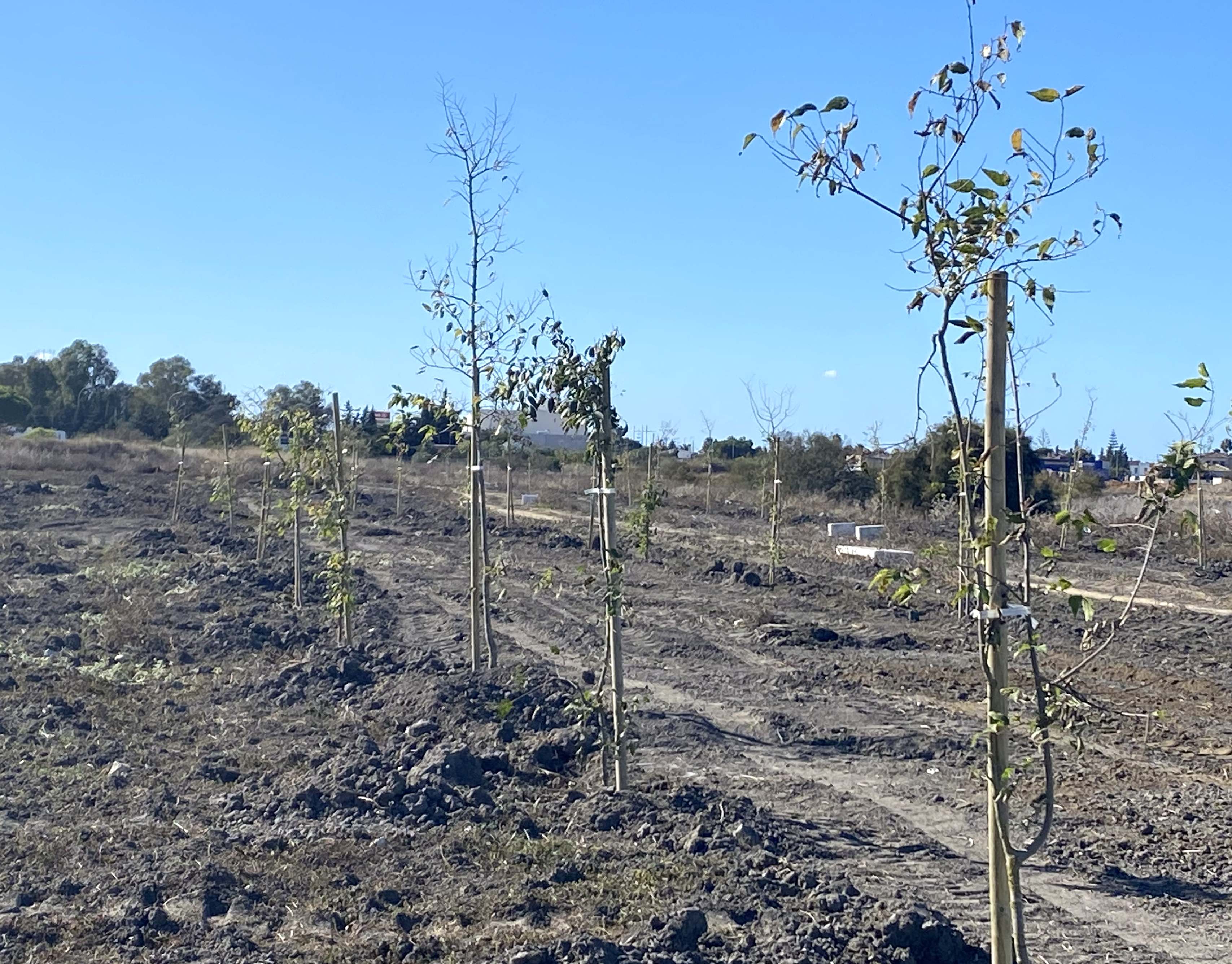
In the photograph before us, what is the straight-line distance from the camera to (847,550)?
75.0 feet

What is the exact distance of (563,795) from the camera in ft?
23.4

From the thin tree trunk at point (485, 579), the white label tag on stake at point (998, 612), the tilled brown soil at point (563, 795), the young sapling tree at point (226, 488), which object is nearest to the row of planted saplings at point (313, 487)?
the tilled brown soil at point (563, 795)

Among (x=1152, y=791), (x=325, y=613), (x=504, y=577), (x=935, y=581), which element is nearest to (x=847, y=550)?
(x=935, y=581)

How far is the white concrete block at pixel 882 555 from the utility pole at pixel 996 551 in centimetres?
1544

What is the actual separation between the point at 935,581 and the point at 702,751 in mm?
11332

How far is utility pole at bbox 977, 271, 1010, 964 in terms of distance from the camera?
322cm

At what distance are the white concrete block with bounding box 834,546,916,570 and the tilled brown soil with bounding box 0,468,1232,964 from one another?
4.95 m

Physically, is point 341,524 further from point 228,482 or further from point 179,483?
point 179,483

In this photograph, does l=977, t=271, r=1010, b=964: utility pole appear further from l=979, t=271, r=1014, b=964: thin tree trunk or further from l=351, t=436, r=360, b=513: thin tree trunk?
l=351, t=436, r=360, b=513: thin tree trunk

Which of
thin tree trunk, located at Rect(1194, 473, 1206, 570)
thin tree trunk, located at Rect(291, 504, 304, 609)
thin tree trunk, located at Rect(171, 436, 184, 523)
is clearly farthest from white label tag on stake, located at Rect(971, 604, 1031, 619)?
thin tree trunk, located at Rect(171, 436, 184, 523)

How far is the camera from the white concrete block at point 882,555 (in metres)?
20.1

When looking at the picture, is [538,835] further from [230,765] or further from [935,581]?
[935,581]

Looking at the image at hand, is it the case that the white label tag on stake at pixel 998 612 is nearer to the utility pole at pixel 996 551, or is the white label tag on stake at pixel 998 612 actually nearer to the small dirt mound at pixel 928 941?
the utility pole at pixel 996 551

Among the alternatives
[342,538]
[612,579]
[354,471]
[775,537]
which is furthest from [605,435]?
[354,471]
